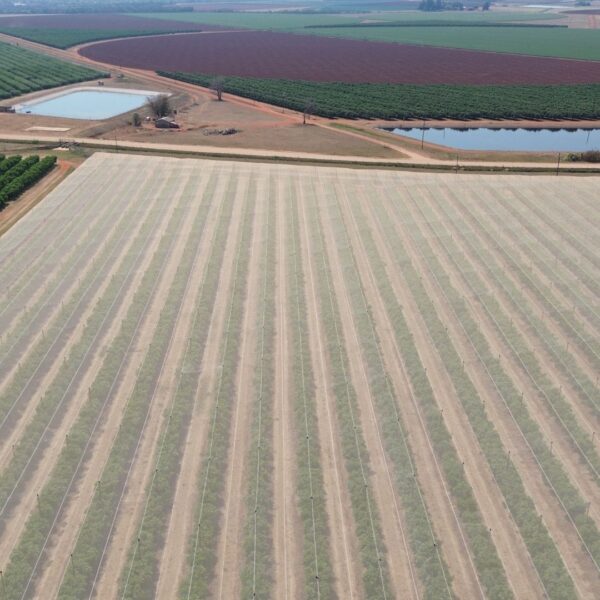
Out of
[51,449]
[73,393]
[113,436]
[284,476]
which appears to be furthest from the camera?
[73,393]

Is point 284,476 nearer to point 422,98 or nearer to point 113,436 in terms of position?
point 113,436

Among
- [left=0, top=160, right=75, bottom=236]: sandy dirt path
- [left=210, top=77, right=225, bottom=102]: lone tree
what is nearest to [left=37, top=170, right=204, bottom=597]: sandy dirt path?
[left=0, top=160, right=75, bottom=236]: sandy dirt path

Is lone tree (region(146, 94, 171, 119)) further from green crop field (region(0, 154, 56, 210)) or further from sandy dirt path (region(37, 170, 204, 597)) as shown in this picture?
sandy dirt path (region(37, 170, 204, 597))

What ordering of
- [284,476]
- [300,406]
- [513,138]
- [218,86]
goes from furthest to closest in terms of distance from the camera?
1. [218,86]
2. [513,138]
3. [300,406]
4. [284,476]

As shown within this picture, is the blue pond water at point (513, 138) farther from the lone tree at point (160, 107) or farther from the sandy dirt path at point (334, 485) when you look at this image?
the sandy dirt path at point (334, 485)

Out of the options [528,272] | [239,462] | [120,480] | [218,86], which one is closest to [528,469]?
[239,462]

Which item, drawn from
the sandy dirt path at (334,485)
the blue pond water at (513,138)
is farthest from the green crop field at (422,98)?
the sandy dirt path at (334,485)
